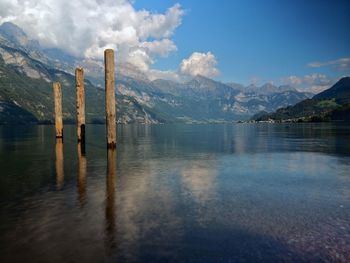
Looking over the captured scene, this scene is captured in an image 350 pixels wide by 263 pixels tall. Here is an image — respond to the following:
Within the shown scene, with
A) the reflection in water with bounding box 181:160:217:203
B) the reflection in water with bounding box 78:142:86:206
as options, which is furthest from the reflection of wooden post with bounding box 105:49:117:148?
the reflection in water with bounding box 181:160:217:203

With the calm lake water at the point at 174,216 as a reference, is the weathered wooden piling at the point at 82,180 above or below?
above

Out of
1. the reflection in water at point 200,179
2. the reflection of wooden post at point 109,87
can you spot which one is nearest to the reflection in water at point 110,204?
the reflection in water at point 200,179

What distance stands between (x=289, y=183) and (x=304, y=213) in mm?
7080

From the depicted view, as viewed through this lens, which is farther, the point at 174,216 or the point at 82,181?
the point at 82,181

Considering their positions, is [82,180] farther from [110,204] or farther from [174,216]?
[174,216]

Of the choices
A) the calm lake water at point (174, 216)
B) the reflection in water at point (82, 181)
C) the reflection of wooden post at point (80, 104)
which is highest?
the reflection of wooden post at point (80, 104)

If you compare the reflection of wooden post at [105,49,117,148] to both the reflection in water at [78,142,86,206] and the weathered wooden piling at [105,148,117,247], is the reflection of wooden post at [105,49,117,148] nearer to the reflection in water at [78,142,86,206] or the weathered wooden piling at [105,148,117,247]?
the reflection in water at [78,142,86,206]

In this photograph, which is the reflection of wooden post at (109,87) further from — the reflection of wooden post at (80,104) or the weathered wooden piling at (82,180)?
the reflection of wooden post at (80,104)

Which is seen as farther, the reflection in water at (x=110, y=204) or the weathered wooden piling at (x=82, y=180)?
the weathered wooden piling at (x=82, y=180)

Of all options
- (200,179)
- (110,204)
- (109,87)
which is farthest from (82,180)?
(109,87)

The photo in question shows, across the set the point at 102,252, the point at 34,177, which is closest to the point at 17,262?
the point at 102,252

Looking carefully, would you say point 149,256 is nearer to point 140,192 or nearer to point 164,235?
point 164,235

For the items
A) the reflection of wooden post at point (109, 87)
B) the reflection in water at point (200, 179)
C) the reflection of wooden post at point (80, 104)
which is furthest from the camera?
the reflection of wooden post at point (80, 104)

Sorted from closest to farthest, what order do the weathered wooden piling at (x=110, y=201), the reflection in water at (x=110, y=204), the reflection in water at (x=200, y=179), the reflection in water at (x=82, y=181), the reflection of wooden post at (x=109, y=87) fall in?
the reflection in water at (x=110, y=204) → the weathered wooden piling at (x=110, y=201) → the reflection in water at (x=82, y=181) → the reflection in water at (x=200, y=179) → the reflection of wooden post at (x=109, y=87)
